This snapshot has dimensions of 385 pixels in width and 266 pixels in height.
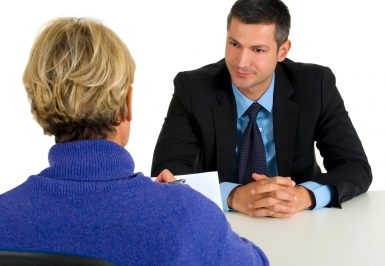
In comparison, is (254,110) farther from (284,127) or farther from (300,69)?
(300,69)

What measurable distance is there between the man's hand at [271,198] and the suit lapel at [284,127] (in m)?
0.46

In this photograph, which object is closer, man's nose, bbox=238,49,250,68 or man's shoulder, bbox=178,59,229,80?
man's nose, bbox=238,49,250,68

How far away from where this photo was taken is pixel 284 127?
2.86m

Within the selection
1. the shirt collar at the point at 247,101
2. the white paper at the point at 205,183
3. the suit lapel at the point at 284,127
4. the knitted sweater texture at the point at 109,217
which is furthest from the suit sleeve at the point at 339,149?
the knitted sweater texture at the point at 109,217

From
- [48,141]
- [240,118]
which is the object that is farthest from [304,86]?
[48,141]

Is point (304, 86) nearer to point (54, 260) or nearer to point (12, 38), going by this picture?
point (54, 260)

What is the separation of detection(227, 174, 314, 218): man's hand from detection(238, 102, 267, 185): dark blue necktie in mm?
385

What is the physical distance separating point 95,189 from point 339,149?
5.53ft

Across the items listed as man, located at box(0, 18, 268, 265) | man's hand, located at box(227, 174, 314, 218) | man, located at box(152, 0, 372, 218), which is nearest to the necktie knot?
man, located at box(152, 0, 372, 218)

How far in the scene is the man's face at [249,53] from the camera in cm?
277

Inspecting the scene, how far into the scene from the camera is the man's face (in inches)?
109

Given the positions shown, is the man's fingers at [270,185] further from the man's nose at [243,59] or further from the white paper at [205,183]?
the man's nose at [243,59]

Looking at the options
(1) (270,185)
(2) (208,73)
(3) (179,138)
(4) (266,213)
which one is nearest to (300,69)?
(2) (208,73)

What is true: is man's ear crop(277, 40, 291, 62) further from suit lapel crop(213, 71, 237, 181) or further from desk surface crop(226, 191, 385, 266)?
desk surface crop(226, 191, 385, 266)
